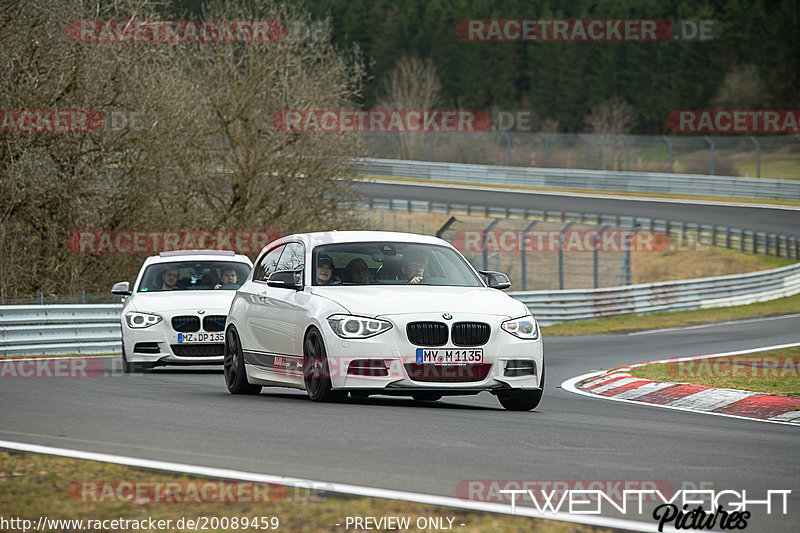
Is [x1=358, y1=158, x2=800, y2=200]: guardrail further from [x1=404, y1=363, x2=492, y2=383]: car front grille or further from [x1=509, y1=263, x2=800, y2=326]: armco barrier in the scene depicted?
[x1=404, y1=363, x2=492, y2=383]: car front grille

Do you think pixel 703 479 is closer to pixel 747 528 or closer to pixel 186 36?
pixel 747 528

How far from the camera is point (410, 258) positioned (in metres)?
12.2

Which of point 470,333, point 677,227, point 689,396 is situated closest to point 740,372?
point 689,396

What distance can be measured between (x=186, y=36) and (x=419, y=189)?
32.2 meters

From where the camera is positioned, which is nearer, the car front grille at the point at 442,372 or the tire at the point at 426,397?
the car front grille at the point at 442,372

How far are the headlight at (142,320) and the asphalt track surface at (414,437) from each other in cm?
305

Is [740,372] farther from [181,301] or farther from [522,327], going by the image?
[181,301]

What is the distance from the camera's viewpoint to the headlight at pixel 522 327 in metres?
11.1

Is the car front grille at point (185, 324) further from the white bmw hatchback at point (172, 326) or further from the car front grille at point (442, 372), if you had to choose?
the car front grille at point (442, 372)

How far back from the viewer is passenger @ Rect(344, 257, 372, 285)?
39.0 ft

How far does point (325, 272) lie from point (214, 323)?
5119mm

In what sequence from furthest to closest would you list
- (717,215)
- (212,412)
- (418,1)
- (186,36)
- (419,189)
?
(418,1) → (419,189) → (717,215) → (186,36) → (212,412)

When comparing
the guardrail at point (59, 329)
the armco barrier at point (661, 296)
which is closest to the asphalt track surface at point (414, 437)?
the guardrail at point (59, 329)

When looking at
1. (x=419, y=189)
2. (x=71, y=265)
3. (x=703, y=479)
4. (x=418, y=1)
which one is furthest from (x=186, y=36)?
(x=418, y=1)
